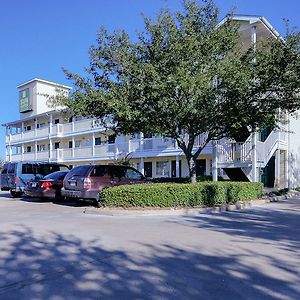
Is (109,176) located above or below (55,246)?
above

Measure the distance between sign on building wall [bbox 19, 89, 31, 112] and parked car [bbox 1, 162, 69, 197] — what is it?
100 feet

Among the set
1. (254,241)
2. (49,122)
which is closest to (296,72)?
(254,241)

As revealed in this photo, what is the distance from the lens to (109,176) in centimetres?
1675

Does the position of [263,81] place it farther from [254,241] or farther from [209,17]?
[254,241]

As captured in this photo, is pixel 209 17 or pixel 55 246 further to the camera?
pixel 209 17

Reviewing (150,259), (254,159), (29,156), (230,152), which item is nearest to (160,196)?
(150,259)

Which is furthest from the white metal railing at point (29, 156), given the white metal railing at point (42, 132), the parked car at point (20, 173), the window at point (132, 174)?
the window at point (132, 174)

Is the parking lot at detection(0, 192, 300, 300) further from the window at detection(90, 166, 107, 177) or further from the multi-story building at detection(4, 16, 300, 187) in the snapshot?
the multi-story building at detection(4, 16, 300, 187)

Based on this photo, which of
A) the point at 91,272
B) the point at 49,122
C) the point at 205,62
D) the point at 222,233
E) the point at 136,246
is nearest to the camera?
the point at 91,272

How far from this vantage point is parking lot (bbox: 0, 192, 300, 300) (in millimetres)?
5266

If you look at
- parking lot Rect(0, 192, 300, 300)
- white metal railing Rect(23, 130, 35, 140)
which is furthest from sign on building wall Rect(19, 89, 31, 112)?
parking lot Rect(0, 192, 300, 300)

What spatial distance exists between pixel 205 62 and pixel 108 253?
9632 mm

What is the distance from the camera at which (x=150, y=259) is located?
22.6 ft

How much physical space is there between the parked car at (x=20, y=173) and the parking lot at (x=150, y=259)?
10887mm
